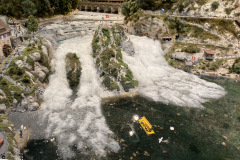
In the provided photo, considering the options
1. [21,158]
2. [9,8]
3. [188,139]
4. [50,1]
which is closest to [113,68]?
[188,139]

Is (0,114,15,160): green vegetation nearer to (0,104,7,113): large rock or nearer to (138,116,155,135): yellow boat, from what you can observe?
(0,104,7,113): large rock

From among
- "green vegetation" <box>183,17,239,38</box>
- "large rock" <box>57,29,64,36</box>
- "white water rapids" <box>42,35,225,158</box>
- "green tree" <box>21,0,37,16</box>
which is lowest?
"white water rapids" <box>42,35,225,158</box>

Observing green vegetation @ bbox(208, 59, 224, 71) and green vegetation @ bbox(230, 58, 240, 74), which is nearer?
green vegetation @ bbox(230, 58, 240, 74)

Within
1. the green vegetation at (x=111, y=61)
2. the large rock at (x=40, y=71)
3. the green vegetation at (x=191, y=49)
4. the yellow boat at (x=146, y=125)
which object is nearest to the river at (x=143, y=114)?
the yellow boat at (x=146, y=125)

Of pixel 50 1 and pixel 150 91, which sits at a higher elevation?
pixel 50 1

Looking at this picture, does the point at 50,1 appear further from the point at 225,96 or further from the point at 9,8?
the point at 225,96

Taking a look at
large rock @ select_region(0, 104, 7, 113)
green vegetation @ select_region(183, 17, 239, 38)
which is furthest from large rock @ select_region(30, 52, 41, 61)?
green vegetation @ select_region(183, 17, 239, 38)
